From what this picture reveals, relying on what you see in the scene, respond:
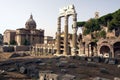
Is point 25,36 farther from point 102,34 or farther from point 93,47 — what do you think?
point 93,47

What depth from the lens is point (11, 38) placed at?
315 feet

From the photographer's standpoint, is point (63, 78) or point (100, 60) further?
point (100, 60)

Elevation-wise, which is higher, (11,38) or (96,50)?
(11,38)

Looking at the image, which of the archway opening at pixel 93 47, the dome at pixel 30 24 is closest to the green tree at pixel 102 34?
the archway opening at pixel 93 47

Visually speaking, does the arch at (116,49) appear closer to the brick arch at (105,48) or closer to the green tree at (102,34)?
the brick arch at (105,48)

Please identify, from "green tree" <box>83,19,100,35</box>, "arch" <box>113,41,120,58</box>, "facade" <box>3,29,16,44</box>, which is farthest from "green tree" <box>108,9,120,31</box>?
"facade" <box>3,29,16,44</box>

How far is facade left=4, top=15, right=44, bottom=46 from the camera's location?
91.6 metres

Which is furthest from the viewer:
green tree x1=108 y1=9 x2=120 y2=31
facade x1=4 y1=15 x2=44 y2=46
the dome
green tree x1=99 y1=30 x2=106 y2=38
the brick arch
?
the dome

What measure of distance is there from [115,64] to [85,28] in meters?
34.6

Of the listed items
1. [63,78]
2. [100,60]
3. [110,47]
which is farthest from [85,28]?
[63,78]

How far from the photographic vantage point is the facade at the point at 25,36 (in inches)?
3605

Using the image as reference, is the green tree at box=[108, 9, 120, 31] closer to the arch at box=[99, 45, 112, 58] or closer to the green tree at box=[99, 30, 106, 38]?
the green tree at box=[99, 30, 106, 38]

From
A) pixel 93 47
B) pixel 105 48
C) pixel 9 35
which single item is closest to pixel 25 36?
pixel 9 35

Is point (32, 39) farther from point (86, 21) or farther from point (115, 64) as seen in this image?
point (115, 64)
